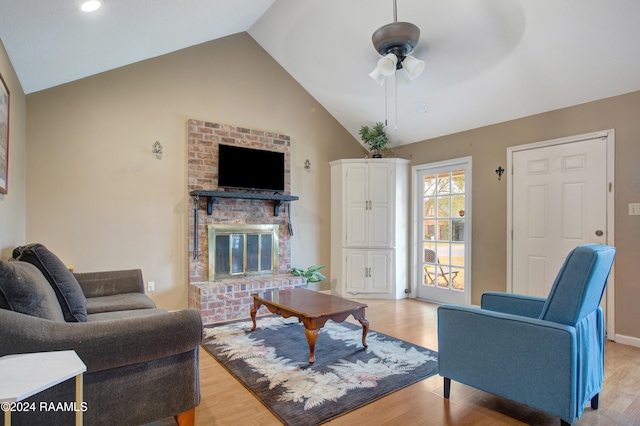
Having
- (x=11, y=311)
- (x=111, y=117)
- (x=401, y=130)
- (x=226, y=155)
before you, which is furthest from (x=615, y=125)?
(x=111, y=117)

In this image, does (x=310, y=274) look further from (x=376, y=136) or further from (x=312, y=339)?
(x=376, y=136)

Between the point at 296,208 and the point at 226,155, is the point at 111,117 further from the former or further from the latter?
the point at 296,208

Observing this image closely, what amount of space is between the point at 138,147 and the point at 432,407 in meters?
3.85

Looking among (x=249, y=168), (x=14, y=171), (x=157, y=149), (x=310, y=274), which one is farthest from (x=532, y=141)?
(x=14, y=171)

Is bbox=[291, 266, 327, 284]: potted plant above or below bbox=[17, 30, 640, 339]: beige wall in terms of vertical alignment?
below

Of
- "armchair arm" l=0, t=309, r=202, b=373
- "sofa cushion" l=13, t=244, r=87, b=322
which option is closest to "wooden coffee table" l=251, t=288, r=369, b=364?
"armchair arm" l=0, t=309, r=202, b=373

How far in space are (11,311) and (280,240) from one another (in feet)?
11.7

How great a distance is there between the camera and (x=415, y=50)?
383 cm

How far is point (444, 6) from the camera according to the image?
10.8 feet

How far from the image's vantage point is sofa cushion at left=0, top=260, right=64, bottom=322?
1.56 metres

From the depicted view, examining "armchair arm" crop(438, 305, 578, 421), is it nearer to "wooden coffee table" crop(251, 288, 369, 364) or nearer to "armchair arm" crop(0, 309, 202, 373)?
"wooden coffee table" crop(251, 288, 369, 364)

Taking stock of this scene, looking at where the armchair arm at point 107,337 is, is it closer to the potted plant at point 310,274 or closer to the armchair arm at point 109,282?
the armchair arm at point 109,282

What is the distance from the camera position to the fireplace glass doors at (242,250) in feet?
14.5

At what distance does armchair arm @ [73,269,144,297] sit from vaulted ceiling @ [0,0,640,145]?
5.89 feet
